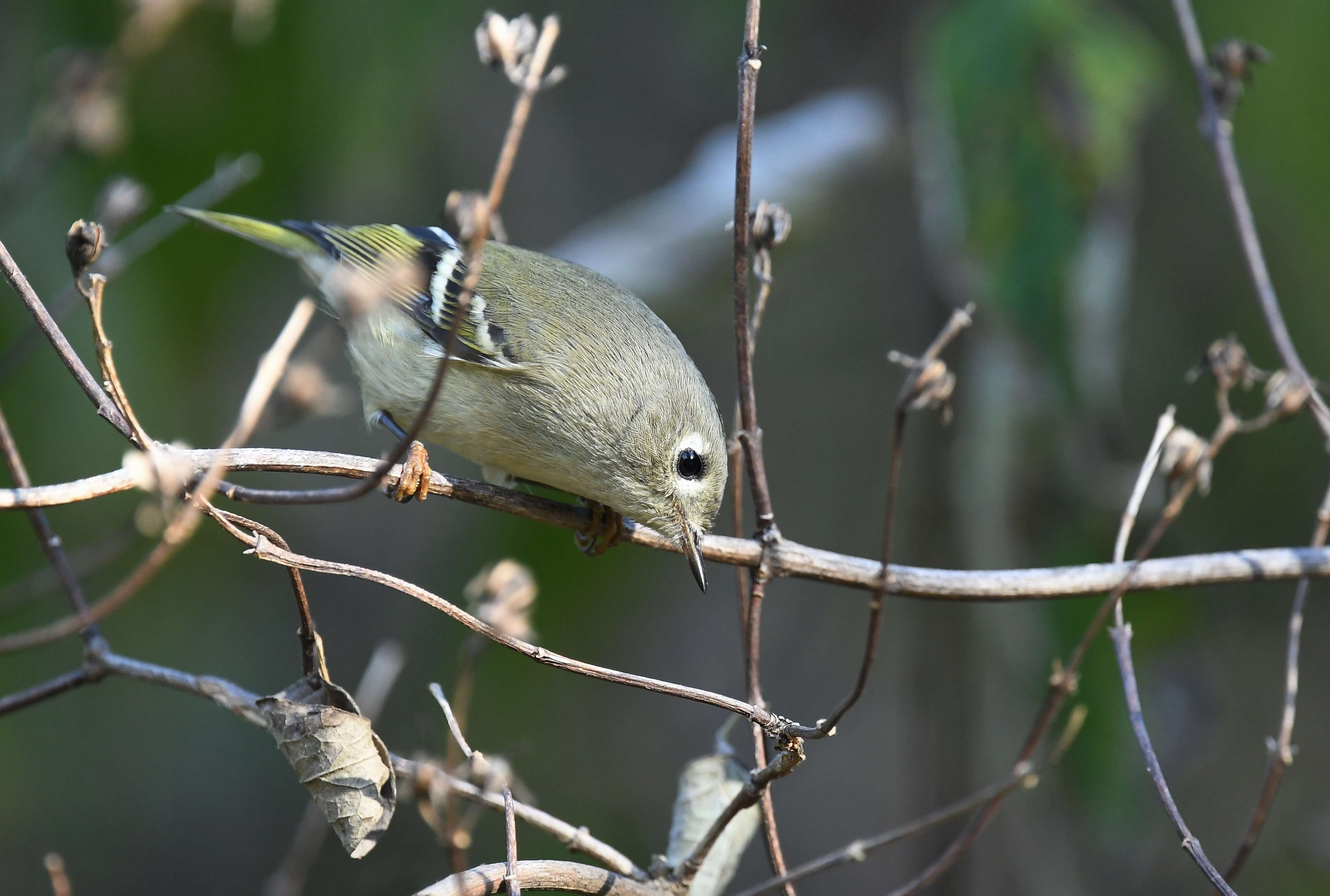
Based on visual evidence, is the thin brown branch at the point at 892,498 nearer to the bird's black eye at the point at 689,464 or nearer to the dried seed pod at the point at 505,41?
the dried seed pod at the point at 505,41

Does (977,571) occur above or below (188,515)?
above

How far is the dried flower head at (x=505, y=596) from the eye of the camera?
148 centimetres

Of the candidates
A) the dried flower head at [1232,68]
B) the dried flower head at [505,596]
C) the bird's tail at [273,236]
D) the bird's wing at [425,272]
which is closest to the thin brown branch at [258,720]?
the dried flower head at [505,596]

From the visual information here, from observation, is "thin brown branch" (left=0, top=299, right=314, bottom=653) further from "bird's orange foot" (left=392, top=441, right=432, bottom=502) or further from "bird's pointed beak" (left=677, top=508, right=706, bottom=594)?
"bird's pointed beak" (left=677, top=508, right=706, bottom=594)

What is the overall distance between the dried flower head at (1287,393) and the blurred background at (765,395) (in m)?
0.76

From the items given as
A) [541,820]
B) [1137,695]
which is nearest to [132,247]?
[541,820]

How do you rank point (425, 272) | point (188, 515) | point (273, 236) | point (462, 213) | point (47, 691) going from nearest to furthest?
point (188, 515) < point (47, 691) < point (462, 213) < point (425, 272) < point (273, 236)

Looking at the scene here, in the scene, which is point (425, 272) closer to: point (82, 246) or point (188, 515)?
point (82, 246)

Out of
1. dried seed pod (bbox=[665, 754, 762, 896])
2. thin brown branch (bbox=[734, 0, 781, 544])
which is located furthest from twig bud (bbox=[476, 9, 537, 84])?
dried seed pod (bbox=[665, 754, 762, 896])

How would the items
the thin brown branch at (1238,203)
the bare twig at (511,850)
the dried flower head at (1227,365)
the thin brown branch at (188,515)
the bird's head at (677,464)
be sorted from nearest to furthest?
the thin brown branch at (188,515) < the bare twig at (511,850) < the dried flower head at (1227,365) < the thin brown branch at (1238,203) < the bird's head at (677,464)

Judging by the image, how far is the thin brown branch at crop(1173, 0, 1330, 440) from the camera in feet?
5.52

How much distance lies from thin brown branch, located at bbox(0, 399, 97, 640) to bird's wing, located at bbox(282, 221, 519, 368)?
708 millimetres

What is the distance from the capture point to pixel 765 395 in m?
4.27

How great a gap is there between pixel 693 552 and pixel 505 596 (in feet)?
1.25
